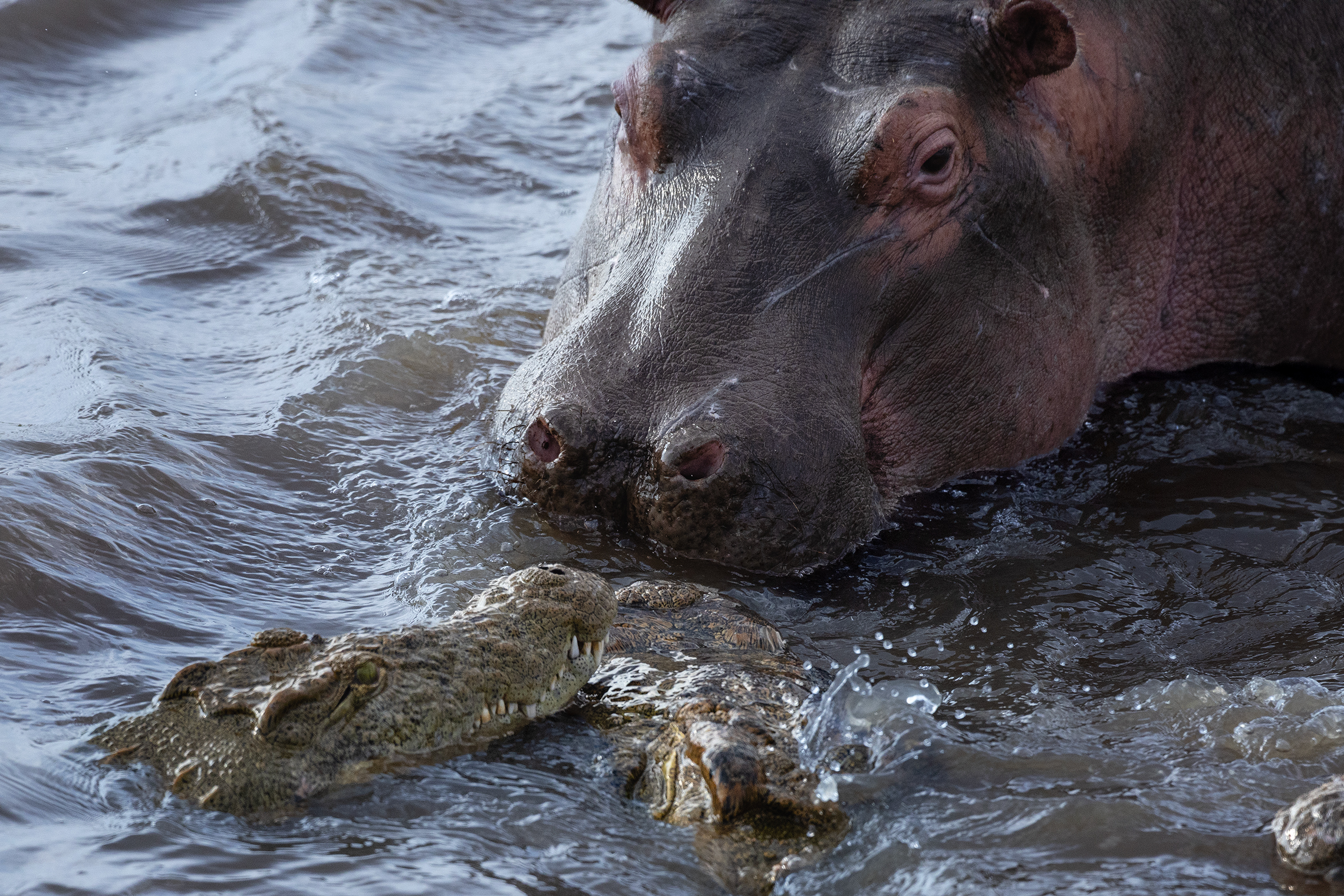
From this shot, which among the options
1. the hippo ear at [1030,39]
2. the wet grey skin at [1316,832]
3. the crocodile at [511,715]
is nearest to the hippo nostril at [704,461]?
the crocodile at [511,715]

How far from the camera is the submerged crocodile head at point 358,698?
302cm

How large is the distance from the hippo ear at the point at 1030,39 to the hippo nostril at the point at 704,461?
152 cm

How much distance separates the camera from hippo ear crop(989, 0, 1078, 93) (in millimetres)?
4379

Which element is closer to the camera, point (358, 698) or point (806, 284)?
point (358, 698)

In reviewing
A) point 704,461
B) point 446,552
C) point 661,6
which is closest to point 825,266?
point 704,461

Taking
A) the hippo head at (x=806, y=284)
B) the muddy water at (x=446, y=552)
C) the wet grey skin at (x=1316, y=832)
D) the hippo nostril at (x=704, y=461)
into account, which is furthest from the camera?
the hippo head at (x=806, y=284)

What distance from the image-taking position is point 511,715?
10.7 ft

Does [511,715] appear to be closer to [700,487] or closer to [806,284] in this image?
[700,487]

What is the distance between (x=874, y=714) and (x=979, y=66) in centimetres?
217

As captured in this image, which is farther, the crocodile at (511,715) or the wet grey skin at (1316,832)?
the crocodile at (511,715)

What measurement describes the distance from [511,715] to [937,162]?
6.97ft

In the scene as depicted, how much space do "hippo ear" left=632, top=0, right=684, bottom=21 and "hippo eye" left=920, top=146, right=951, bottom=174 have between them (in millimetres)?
979

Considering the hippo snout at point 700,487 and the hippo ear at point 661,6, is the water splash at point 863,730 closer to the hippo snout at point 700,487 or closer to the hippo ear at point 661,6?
the hippo snout at point 700,487

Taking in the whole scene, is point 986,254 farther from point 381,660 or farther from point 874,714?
point 381,660
